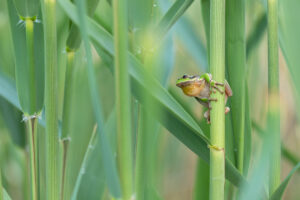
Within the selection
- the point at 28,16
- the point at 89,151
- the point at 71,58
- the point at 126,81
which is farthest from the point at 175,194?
the point at 126,81

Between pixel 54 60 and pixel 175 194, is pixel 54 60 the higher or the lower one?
the higher one

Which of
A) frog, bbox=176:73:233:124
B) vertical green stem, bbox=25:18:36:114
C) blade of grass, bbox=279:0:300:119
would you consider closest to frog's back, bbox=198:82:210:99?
frog, bbox=176:73:233:124

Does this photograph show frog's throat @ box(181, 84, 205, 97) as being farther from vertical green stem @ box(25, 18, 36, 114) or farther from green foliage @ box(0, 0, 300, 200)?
vertical green stem @ box(25, 18, 36, 114)

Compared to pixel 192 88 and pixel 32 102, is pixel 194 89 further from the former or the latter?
pixel 32 102

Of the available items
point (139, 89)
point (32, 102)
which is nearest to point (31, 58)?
point (32, 102)

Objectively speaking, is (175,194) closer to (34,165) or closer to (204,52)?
(204,52)

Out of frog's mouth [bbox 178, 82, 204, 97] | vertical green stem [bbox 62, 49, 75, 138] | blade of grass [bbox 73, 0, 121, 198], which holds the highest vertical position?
vertical green stem [bbox 62, 49, 75, 138]

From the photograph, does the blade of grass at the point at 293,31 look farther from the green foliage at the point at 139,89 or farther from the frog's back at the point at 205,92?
the frog's back at the point at 205,92

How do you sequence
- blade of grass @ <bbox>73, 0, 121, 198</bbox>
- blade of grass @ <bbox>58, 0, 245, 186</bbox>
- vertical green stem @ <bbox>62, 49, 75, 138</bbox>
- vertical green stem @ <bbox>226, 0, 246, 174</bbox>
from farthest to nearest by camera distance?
1. vertical green stem @ <bbox>62, 49, 75, 138</bbox>
2. vertical green stem @ <bbox>226, 0, 246, 174</bbox>
3. blade of grass @ <bbox>58, 0, 245, 186</bbox>
4. blade of grass @ <bbox>73, 0, 121, 198</bbox>
